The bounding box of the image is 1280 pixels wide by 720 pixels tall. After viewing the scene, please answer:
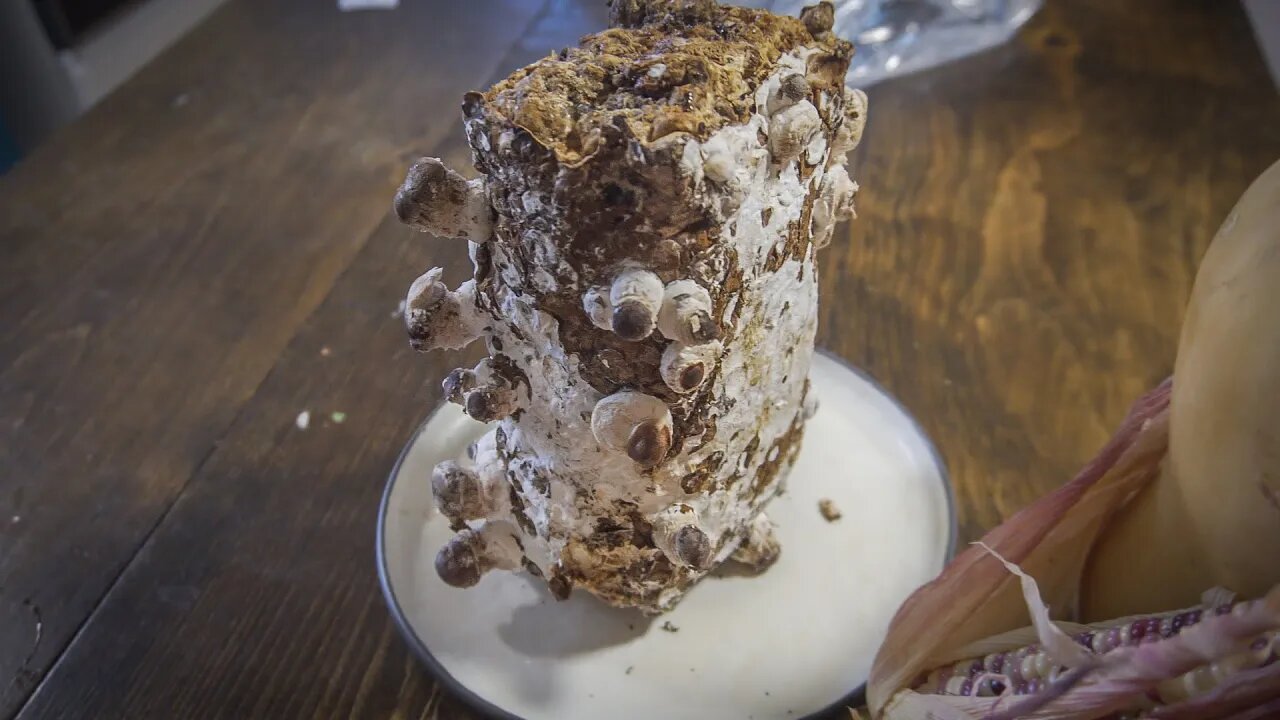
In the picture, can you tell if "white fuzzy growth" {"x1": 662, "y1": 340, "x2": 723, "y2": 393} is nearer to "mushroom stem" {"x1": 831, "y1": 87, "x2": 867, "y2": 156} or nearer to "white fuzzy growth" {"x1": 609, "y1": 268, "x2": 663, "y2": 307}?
"white fuzzy growth" {"x1": 609, "y1": 268, "x2": 663, "y2": 307}

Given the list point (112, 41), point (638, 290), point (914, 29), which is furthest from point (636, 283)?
point (112, 41)

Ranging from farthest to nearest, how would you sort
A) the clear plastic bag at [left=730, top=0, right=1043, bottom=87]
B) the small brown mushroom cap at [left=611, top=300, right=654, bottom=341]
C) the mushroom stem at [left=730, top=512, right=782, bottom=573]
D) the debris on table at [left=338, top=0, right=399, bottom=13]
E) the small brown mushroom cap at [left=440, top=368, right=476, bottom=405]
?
the debris on table at [left=338, top=0, right=399, bottom=13]
the clear plastic bag at [left=730, top=0, right=1043, bottom=87]
the mushroom stem at [left=730, top=512, right=782, bottom=573]
the small brown mushroom cap at [left=440, top=368, right=476, bottom=405]
the small brown mushroom cap at [left=611, top=300, right=654, bottom=341]

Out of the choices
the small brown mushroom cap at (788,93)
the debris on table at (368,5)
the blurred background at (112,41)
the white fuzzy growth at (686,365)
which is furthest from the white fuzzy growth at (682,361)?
the debris on table at (368,5)

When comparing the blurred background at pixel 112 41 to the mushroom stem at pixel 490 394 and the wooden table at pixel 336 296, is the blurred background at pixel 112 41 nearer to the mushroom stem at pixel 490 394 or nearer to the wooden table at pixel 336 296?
the wooden table at pixel 336 296

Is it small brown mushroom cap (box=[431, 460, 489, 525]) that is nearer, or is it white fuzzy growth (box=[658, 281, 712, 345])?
white fuzzy growth (box=[658, 281, 712, 345])

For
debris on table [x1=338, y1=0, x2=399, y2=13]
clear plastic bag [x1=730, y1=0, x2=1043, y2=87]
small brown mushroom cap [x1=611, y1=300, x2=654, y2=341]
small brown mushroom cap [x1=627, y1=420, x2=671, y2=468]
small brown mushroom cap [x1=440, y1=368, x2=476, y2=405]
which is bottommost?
clear plastic bag [x1=730, y1=0, x2=1043, y2=87]

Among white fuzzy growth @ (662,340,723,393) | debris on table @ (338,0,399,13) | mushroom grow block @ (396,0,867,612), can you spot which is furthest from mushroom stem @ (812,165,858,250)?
debris on table @ (338,0,399,13)

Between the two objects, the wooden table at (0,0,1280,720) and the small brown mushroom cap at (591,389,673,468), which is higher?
the small brown mushroom cap at (591,389,673,468)
